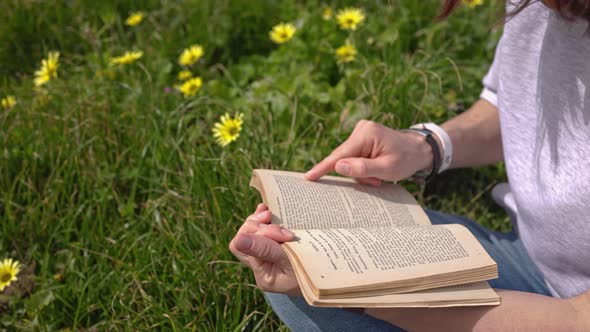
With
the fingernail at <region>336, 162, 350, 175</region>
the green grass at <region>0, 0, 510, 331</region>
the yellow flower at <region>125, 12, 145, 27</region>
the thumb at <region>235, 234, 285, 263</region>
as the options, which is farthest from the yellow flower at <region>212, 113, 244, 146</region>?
the yellow flower at <region>125, 12, 145, 27</region>

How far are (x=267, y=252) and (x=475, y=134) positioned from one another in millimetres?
696

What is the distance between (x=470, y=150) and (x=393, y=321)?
0.55 meters

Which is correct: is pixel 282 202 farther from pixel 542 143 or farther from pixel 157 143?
pixel 157 143

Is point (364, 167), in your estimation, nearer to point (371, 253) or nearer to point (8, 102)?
point (371, 253)

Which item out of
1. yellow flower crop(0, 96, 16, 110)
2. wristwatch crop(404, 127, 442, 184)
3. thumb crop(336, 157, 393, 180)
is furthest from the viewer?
yellow flower crop(0, 96, 16, 110)

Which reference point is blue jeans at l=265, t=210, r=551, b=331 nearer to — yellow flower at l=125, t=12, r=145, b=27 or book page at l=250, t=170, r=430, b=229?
book page at l=250, t=170, r=430, b=229

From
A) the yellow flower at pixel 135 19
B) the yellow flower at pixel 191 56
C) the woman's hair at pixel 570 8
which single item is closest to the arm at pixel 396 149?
the woman's hair at pixel 570 8

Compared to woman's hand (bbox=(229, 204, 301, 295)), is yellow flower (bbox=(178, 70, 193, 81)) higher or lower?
lower

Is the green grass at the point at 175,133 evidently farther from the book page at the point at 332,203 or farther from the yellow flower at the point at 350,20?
the book page at the point at 332,203

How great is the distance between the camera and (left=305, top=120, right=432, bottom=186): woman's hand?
4.30ft

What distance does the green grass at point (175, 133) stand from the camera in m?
1.55

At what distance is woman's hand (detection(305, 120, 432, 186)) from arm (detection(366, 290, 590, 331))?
1.10ft

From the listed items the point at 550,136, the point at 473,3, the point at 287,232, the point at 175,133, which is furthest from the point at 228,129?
the point at 473,3

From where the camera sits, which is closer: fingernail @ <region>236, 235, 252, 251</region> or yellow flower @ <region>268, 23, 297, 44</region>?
fingernail @ <region>236, 235, 252, 251</region>
